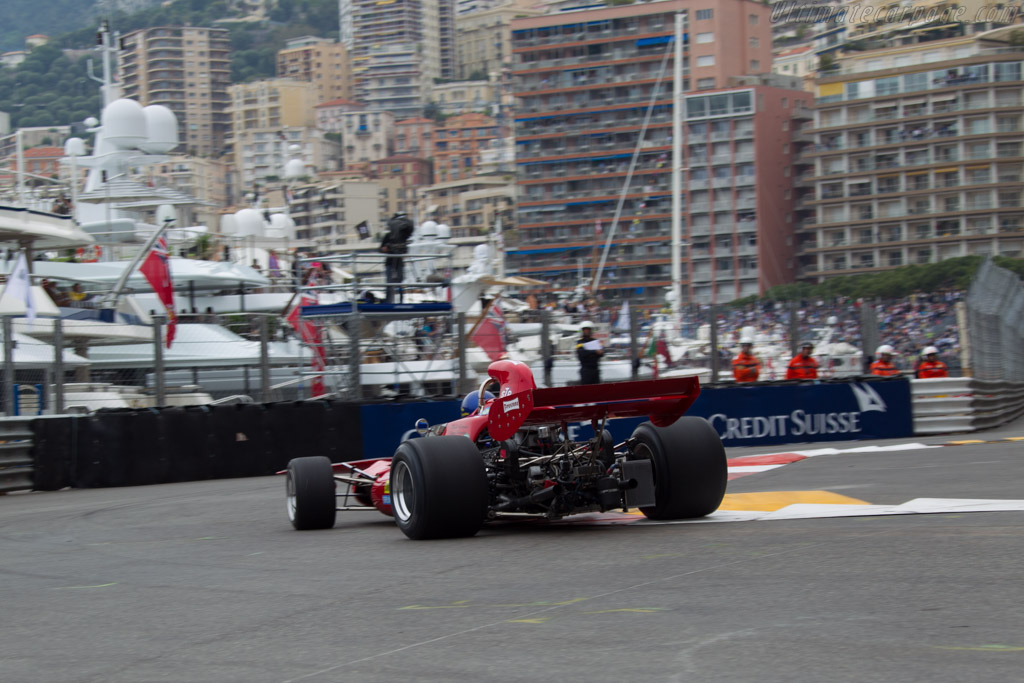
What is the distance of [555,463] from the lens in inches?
325

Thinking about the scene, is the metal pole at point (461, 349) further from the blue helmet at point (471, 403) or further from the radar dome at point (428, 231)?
the radar dome at point (428, 231)

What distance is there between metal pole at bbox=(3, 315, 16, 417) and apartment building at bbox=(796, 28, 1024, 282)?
47.4 meters

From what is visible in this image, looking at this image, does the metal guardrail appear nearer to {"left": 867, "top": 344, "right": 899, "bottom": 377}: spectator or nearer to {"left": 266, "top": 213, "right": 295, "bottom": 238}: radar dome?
{"left": 867, "top": 344, "right": 899, "bottom": 377}: spectator

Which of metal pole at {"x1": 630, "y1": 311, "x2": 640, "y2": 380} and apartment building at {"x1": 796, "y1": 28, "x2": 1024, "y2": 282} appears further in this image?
apartment building at {"x1": 796, "y1": 28, "x2": 1024, "y2": 282}

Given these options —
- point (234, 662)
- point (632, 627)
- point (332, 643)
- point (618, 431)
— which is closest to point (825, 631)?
point (632, 627)

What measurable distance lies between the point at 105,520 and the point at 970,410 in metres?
12.5

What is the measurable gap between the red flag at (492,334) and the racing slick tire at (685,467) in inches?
Answer: 447

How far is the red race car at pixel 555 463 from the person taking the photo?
7.98 meters

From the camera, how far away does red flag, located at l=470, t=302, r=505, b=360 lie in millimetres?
19891

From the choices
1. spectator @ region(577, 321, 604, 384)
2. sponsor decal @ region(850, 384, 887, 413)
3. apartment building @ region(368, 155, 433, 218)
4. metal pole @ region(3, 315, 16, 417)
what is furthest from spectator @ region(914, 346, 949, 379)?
apartment building @ region(368, 155, 433, 218)

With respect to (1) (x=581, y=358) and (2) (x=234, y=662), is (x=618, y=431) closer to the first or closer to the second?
(1) (x=581, y=358)

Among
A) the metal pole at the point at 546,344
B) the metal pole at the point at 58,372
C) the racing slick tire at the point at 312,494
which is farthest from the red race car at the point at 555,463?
the metal pole at the point at 546,344

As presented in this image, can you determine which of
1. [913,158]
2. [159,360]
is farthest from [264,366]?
[913,158]

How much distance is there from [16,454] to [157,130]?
21.5 metres
